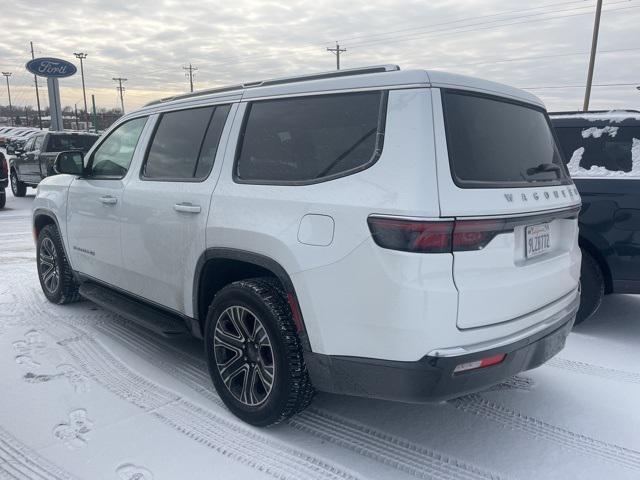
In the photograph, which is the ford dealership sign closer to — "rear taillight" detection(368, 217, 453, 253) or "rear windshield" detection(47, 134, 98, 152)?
"rear windshield" detection(47, 134, 98, 152)

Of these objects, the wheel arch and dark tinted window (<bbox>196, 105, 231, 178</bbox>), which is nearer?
the wheel arch

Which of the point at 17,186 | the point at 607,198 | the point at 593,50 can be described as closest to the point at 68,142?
the point at 17,186

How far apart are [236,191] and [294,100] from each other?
598 millimetres

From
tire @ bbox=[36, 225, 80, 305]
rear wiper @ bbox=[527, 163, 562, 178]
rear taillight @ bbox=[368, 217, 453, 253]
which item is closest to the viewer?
rear taillight @ bbox=[368, 217, 453, 253]

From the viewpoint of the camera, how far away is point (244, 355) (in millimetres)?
2943

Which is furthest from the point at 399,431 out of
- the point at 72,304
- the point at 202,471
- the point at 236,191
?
the point at 72,304

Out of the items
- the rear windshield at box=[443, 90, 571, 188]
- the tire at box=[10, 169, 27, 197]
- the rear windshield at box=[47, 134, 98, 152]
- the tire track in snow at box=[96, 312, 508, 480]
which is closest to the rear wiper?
the rear windshield at box=[443, 90, 571, 188]

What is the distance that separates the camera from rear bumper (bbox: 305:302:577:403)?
2.22 metres

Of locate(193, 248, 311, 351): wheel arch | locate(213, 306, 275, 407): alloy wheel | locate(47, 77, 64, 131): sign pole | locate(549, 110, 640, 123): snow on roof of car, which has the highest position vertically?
locate(47, 77, 64, 131): sign pole

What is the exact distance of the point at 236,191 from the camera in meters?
2.91

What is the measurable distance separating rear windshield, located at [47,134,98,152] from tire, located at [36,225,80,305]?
10294 millimetres

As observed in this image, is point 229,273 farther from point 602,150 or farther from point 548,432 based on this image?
point 602,150

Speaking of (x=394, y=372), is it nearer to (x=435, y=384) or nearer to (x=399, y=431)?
(x=435, y=384)

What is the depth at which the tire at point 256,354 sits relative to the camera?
2.66m
